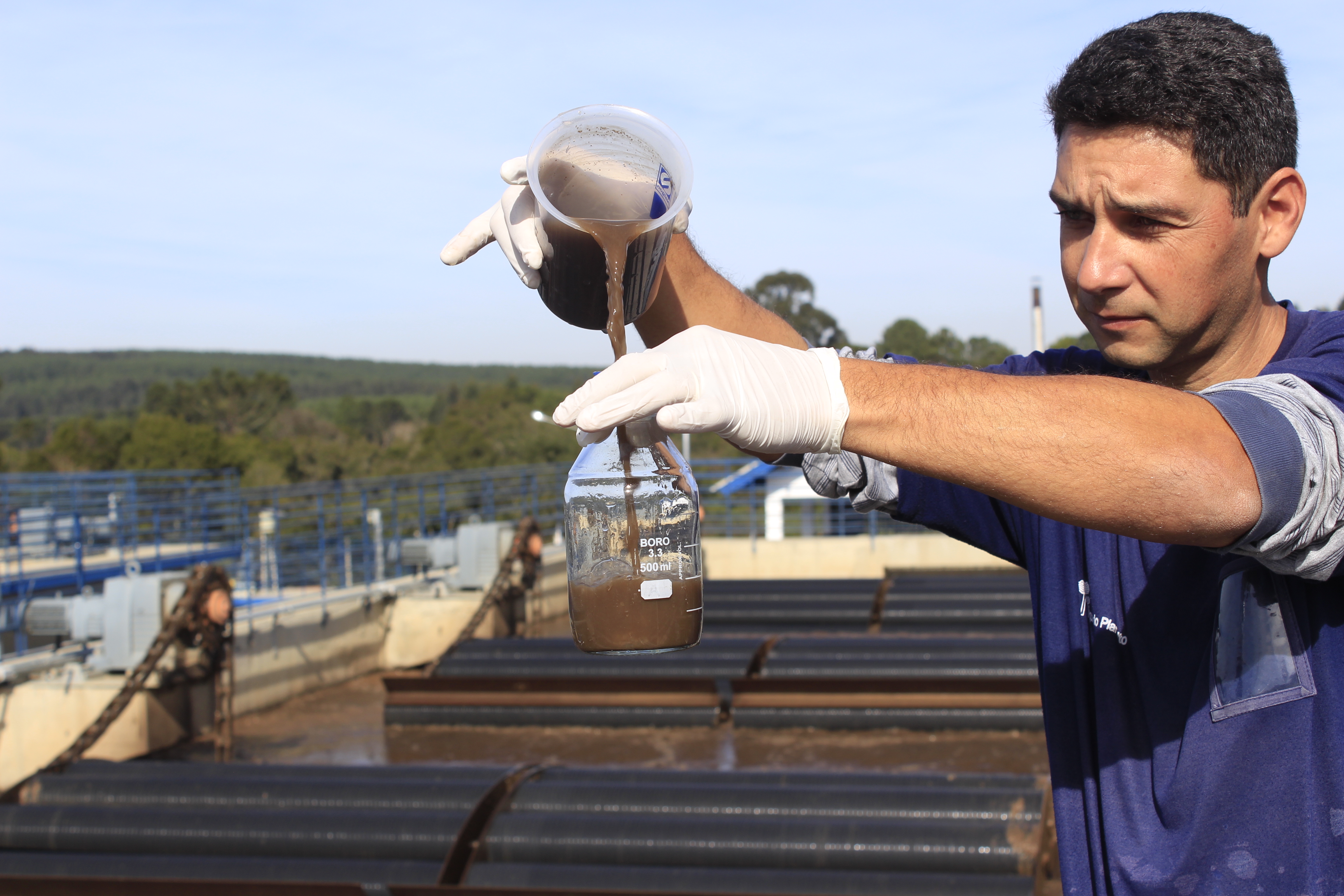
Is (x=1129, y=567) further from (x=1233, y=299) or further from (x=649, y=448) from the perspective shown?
(x=649, y=448)

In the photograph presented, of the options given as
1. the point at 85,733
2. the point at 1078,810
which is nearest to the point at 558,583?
the point at 85,733

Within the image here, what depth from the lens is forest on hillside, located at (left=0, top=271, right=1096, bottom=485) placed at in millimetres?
52562

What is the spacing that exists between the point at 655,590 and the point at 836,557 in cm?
1626

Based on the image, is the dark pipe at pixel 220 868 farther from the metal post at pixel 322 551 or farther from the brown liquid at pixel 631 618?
the metal post at pixel 322 551

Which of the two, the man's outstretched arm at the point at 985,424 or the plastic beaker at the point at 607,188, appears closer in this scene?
the man's outstretched arm at the point at 985,424

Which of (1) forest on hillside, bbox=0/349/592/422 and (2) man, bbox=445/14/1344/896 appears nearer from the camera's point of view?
(2) man, bbox=445/14/1344/896

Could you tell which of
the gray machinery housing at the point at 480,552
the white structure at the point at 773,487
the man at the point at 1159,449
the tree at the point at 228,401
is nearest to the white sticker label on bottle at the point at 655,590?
the man at the point at 1159,449

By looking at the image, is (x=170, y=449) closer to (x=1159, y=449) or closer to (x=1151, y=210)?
(x=1151, y=210)

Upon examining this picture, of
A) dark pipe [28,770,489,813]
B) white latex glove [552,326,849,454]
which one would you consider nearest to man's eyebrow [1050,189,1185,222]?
white latex glove [552,326,849,454]

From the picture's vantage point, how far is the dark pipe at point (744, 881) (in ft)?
14.5

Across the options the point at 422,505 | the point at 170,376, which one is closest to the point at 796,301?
the point at 422,505

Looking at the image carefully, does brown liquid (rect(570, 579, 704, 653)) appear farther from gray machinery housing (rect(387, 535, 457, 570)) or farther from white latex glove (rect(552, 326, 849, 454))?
gray machinery housing (rect(387, 535, 457, 570))

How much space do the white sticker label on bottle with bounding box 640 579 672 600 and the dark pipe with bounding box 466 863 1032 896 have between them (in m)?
2.96

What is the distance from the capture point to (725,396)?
1529mm
